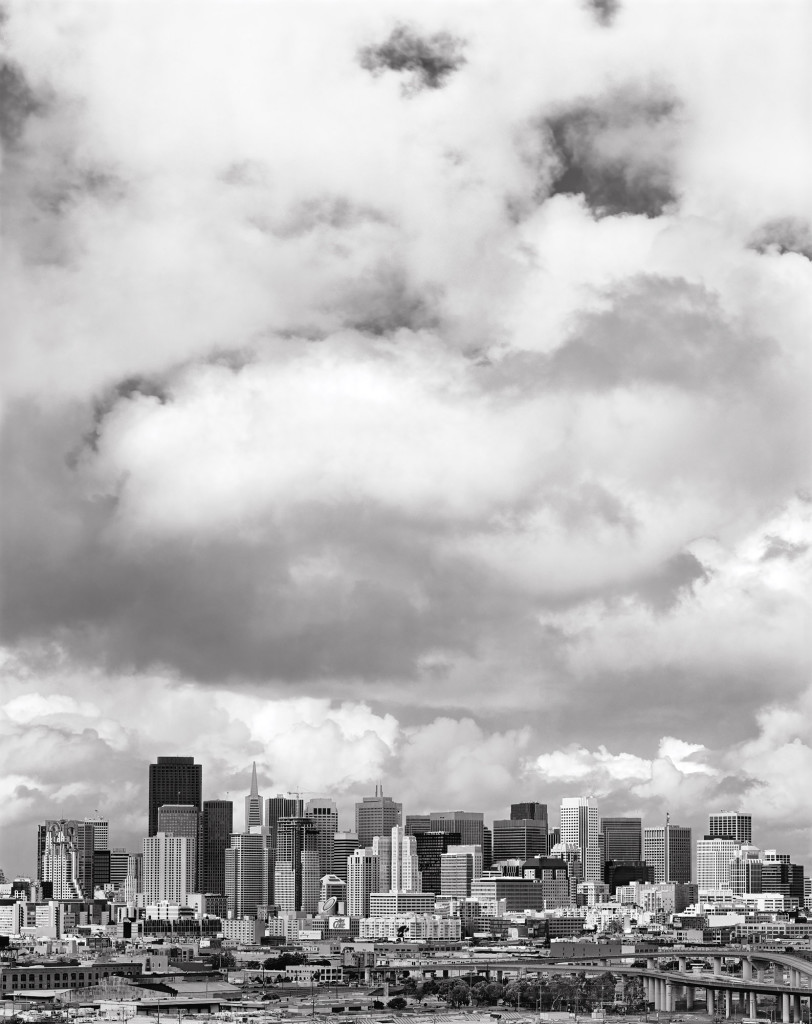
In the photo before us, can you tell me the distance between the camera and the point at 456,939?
171 metres

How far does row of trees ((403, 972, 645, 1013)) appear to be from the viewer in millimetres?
98375

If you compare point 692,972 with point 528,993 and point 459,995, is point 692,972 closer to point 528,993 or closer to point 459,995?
point 528,993

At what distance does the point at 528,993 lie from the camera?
329ft

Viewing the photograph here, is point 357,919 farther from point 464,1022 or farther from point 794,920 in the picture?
point 464,1022

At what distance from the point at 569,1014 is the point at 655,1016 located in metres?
5.63

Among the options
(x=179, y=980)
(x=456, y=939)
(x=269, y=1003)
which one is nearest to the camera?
(x=269, y=1003)

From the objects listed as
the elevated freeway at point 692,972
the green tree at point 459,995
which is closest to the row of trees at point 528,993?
the green tree at point 459,995

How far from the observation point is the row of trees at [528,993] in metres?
98.4

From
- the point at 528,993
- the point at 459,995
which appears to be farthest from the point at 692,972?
the point at 459,995

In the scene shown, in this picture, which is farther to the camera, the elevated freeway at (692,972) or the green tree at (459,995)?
the elevated freeway at (692,972)

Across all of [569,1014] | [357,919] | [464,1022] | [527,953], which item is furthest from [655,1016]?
[357,919]

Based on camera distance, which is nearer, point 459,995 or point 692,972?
point 459,995

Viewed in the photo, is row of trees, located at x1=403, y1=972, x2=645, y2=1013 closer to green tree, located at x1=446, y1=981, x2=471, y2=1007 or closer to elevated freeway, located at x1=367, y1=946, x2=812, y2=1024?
green tree, located at x1=446, y1=981, x2=471, y2=1007

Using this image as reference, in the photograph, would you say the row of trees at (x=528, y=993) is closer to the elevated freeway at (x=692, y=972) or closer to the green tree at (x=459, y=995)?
the green tree at (x=459, y=995)
